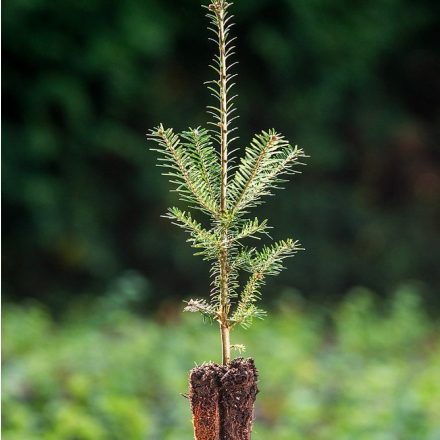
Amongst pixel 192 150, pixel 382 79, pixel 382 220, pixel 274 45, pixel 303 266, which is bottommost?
pixel 192 150

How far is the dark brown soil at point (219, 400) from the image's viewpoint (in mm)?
1461

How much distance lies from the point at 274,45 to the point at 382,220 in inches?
104

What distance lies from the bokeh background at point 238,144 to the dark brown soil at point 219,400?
5.13m

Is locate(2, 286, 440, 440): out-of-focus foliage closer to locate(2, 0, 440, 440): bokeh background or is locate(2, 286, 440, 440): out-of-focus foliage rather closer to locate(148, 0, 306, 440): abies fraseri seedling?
locate(2, 0, 440, 440): bokeh background

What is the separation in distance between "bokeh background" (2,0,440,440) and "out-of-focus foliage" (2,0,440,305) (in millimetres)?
20

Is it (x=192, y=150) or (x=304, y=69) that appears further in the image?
(x=304, y=69)

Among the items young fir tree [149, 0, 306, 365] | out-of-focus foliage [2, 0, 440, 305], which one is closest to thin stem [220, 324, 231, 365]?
young fir tree [149, 0, 306, 365]

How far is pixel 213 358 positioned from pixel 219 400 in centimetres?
432

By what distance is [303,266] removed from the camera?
10.3 meters

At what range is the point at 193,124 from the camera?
988cm

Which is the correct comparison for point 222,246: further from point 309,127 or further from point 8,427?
point 309,127

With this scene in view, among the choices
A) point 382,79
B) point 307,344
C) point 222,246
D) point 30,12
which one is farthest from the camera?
point 382,79

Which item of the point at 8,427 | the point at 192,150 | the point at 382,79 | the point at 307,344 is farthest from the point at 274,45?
the point at 192,150

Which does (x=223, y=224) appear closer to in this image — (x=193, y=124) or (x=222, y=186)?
(x=222, y=186)
